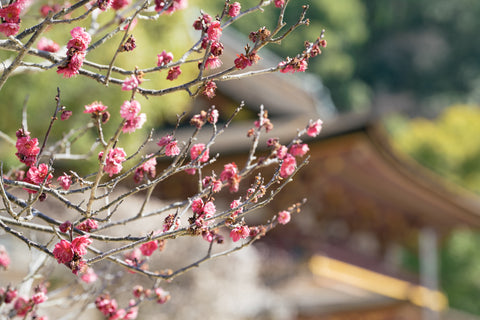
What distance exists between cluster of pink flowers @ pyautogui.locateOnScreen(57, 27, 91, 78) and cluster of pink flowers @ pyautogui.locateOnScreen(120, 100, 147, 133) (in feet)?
0.53

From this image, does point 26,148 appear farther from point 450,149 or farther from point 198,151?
point 450,149

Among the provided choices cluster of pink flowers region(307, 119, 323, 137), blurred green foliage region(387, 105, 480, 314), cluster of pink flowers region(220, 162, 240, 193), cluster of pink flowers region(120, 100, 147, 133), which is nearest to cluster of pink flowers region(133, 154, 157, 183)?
cluster of pink flowers region(220, 162, 240, 193)

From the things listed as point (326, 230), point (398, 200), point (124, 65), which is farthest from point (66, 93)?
point (398, 200)

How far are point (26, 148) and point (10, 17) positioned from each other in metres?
0.36

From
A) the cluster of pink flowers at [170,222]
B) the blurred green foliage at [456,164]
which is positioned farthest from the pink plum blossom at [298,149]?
the blurred green foliage at [456,164]

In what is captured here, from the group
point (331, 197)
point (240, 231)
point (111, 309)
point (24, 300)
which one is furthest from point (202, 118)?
point (331, 197)

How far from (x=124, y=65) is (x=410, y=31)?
39009 millimetres

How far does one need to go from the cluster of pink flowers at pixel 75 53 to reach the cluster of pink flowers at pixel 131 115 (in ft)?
0.53

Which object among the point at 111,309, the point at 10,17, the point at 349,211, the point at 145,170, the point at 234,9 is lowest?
the point at 111,309

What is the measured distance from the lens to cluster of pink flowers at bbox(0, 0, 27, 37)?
167cm

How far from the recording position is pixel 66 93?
572cm

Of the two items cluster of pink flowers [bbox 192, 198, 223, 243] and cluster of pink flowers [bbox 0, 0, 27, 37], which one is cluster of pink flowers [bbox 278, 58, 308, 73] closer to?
cluster of pink flowers [bbox 192, 198, 223, 243]

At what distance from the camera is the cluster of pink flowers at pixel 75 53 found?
5.31 feet

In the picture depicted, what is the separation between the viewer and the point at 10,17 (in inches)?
66.1
